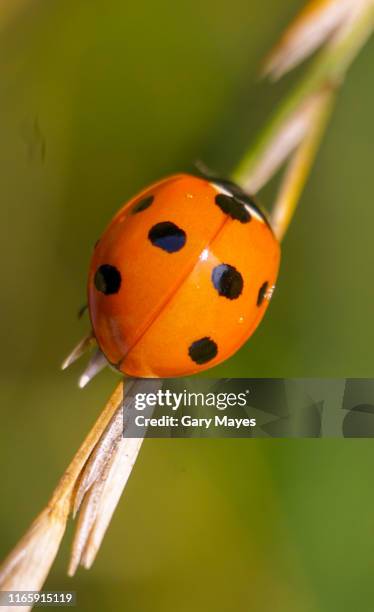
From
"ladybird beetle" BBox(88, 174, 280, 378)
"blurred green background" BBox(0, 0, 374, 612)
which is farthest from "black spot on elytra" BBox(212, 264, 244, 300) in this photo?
"blurred green background" BBox(0, 0, 374, 612)

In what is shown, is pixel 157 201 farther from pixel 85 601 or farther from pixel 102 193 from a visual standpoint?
pixel 85 601

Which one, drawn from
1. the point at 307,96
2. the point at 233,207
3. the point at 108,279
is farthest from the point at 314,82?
the point at 108,279

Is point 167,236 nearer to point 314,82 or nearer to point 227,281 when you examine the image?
point 227,281

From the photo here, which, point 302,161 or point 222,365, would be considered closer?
point 302,161

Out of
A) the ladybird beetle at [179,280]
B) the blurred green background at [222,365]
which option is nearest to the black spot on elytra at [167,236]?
the ladybird beetle at [179,280]

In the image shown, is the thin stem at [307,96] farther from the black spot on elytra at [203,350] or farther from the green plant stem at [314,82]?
the black spot on elytra at [203,350]

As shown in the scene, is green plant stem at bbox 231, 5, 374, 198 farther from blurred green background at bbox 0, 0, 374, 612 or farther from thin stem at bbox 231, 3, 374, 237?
blurred green background at bbox 0, 0, 374, 612
